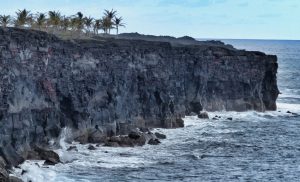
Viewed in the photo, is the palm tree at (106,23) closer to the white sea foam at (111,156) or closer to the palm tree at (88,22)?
the palm tree at (88,22)

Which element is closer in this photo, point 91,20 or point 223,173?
point 223,173

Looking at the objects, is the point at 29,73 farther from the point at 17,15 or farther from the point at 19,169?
the point at 17,15

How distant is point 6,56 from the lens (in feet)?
154

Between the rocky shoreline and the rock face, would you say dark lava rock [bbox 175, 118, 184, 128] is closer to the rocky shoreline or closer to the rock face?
the rocky shoreline

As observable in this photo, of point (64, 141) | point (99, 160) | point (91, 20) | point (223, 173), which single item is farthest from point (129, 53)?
point (91, 20)

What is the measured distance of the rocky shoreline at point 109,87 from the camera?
156 feet

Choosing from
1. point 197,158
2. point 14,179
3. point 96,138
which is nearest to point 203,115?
point 96,138

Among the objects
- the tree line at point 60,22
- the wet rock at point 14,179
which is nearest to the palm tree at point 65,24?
the tree line at point 60,22

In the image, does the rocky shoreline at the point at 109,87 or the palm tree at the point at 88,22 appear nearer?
the rocky shoreline at the point at 109,87

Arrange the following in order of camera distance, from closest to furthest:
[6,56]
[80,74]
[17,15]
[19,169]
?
[19,169] → [6,56] → [80,74] → [17,15]

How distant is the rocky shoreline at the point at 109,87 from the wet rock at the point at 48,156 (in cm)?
12

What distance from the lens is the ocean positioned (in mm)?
42594

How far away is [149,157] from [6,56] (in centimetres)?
1542

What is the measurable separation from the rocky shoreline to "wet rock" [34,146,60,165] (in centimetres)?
12
